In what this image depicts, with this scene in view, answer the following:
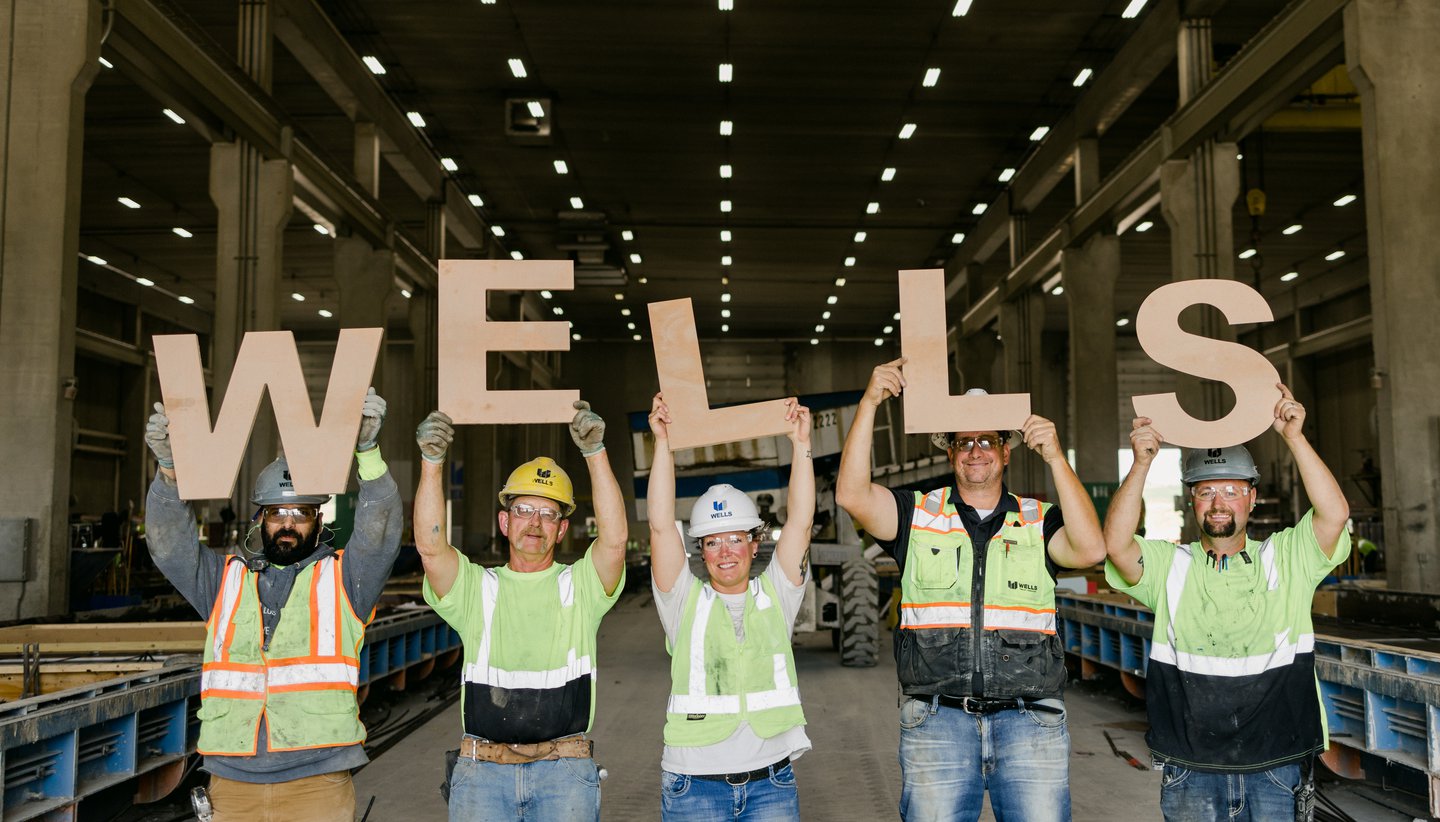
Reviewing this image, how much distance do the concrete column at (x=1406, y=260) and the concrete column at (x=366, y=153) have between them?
1738 cm

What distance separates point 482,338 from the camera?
15.3ft

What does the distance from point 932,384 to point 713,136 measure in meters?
20.5

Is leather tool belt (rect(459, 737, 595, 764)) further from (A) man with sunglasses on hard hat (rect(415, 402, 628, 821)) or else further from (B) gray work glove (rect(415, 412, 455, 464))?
(B) gray work glove (rect(415, 412, 455, 464))

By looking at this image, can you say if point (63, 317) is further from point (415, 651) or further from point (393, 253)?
point (393, 253)

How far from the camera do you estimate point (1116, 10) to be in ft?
62.4

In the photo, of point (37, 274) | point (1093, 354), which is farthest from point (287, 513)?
point (1093, 354)

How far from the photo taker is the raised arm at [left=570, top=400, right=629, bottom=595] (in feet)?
13.4

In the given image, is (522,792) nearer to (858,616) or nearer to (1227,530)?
(1227,530)

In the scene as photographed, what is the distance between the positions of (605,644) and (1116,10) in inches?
530

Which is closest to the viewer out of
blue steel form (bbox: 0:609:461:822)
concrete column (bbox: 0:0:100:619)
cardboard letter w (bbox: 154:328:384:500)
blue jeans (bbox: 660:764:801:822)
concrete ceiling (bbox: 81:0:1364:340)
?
blue jeans (bbox: 660:764:801:822)

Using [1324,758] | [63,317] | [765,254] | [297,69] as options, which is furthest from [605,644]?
[765,254]

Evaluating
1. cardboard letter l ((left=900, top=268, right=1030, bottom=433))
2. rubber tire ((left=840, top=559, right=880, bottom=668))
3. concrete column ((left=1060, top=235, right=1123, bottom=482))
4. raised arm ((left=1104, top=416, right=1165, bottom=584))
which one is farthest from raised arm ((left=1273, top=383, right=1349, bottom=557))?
concrete column ((left=1060, top=235, right=1123, bottom=482))

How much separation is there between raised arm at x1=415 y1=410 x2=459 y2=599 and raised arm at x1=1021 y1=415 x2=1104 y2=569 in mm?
2167

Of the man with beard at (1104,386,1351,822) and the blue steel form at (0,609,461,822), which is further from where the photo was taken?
the blue steel form at (0,609,461,822)
